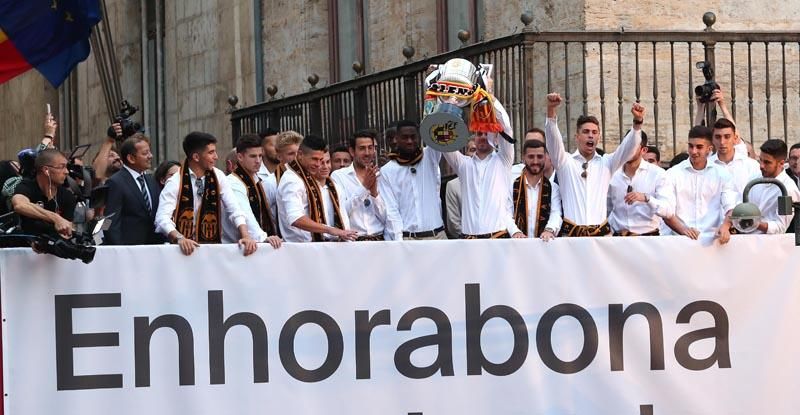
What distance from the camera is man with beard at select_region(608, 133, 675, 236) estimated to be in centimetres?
1216

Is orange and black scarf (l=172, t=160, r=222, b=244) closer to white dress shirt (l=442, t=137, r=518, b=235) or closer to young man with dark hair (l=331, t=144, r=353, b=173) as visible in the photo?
white dress shirt (l=442, t=137, r=518, b=235)

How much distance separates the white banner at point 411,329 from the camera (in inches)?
393

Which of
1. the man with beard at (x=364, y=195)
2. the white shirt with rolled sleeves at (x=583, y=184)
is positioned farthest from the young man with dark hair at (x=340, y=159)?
the white shirt with rolled sleeves at (x=583, y=184)

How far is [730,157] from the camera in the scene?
488 inches

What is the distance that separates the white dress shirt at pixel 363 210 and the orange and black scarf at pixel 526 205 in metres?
0.89

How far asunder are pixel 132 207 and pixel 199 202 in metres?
0.76

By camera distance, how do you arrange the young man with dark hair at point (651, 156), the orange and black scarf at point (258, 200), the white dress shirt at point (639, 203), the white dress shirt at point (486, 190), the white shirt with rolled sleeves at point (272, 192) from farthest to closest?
the young man with dark hair at point (651, 156)
the white dress shirt at point (639, 203)
the white shirt with rolled sleeves at point (272, 192)
the white dress shirt at point (486, 190)
the orange and black scarf at point (258, 200)

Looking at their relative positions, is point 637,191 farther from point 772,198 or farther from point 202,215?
point 202,215

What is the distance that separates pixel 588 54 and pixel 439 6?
11.4 ft

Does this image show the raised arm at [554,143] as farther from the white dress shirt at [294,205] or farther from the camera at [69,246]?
the camera at [69,246]

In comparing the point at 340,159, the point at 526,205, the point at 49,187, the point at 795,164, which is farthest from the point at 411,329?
the point at 795,164

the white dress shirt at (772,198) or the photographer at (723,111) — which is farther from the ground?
the photographer at (723,111)

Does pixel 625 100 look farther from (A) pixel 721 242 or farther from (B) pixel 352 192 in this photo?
(A) pixel 721 242

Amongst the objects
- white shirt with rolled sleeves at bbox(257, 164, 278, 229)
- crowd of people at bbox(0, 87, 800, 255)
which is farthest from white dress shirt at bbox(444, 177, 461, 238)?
white shirt with rolled sleeves at bbox(257, 164, 278, 229)
